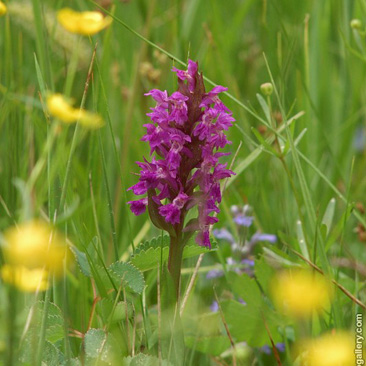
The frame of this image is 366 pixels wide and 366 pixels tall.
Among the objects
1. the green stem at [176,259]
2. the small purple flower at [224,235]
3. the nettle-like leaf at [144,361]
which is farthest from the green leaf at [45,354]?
the small purple flower at [224,235]

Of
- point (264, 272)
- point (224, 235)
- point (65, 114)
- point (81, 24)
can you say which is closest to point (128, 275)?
point (65, 114)

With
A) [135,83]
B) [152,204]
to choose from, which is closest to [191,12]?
[135,83]

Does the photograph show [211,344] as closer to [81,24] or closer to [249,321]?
[249,321]

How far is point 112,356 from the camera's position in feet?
3.17

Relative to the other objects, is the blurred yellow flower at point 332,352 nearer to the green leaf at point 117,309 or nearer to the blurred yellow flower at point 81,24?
the green leaf at point 117,309

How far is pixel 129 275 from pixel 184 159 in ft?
0.64

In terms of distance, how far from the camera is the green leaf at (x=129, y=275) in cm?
103

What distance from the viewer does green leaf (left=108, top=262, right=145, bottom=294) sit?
40.5 inches

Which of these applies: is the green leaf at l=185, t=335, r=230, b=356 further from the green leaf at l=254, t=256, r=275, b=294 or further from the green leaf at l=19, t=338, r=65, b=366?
the green leaf at l=19, t=338, r=65, b=366

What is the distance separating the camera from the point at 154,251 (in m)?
1.09

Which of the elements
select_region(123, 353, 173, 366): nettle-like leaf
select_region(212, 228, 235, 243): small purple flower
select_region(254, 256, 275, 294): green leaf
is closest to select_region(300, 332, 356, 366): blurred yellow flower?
select_region(123, 353, 173, 366): nettle-like leaf

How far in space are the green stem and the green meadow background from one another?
2.7 inches

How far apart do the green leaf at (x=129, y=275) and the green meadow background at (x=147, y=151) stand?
3 cm

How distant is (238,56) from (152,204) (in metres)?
1.83
